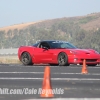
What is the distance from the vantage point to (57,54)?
24.4 metres

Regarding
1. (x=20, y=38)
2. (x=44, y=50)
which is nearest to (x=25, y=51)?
(x=44, y=50)

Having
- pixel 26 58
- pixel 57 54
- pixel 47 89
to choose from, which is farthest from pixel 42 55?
pixel 47 89

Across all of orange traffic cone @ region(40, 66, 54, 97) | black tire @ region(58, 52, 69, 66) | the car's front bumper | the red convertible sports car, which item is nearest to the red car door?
the red convertible sports car

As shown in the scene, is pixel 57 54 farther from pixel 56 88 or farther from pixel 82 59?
pixel 56 88

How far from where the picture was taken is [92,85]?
1418cm

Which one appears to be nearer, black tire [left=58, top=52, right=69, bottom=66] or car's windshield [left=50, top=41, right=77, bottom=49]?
black tire [left=58, top=52, right=69, bottom=66]

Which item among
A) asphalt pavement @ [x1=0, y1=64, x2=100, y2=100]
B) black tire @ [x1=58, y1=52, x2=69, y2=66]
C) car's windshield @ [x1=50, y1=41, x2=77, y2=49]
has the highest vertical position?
car's windshield @ [x1=50, y1=41, x2=77, y2=49]

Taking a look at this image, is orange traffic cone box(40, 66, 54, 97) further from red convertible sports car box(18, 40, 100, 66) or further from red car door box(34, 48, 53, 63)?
red car door box(34, 48, 53, 63)

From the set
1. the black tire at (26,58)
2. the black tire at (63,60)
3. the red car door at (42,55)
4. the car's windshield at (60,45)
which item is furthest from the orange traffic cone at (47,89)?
the black tire at (26,58)

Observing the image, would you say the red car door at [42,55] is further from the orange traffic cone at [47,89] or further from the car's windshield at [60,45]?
the orange traffic cone at [47,89]

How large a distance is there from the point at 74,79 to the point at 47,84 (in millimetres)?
4633

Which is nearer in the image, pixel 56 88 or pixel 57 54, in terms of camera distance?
pixel 56 88

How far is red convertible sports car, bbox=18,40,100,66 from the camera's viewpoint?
24125mm

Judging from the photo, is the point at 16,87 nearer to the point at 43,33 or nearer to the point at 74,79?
the point at 74,79
